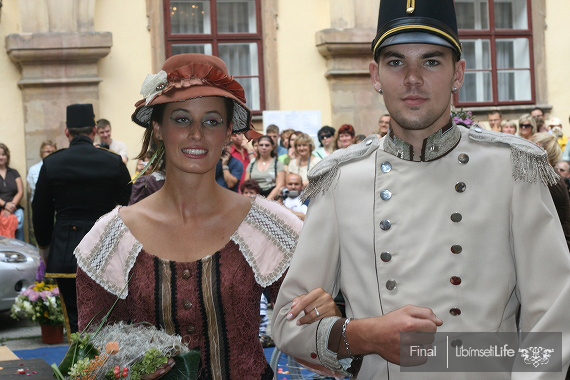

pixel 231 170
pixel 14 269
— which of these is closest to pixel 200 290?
pixel 14 269

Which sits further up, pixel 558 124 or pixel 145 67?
pixel 145 67

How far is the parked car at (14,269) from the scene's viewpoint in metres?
9.26

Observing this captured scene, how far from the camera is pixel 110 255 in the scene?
3471 millimetres

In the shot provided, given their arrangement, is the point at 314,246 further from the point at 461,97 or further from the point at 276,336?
the point at 461,97

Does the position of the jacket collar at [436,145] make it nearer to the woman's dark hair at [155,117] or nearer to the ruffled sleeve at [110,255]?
the woman's dark hair at [155,117]

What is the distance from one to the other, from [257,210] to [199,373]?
66 centimetres

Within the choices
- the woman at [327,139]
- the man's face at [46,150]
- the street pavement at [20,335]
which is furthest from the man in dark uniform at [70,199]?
the man's face at [46,150]

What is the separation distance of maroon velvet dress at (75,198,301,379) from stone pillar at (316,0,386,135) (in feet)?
36.7

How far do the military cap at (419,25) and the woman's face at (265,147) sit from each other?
875 centimetres

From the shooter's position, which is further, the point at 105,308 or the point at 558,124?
the point at 558,124

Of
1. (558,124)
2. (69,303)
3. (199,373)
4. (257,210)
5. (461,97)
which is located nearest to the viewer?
(199,373)

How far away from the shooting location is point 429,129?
270 centimetres

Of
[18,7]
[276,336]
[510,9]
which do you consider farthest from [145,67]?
[276,336]

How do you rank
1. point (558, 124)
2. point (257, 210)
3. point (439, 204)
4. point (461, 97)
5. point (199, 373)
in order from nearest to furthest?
point (439, 204) → point (199, 373) → point (257, 210) → point (558, 124) → point (461, 97)
